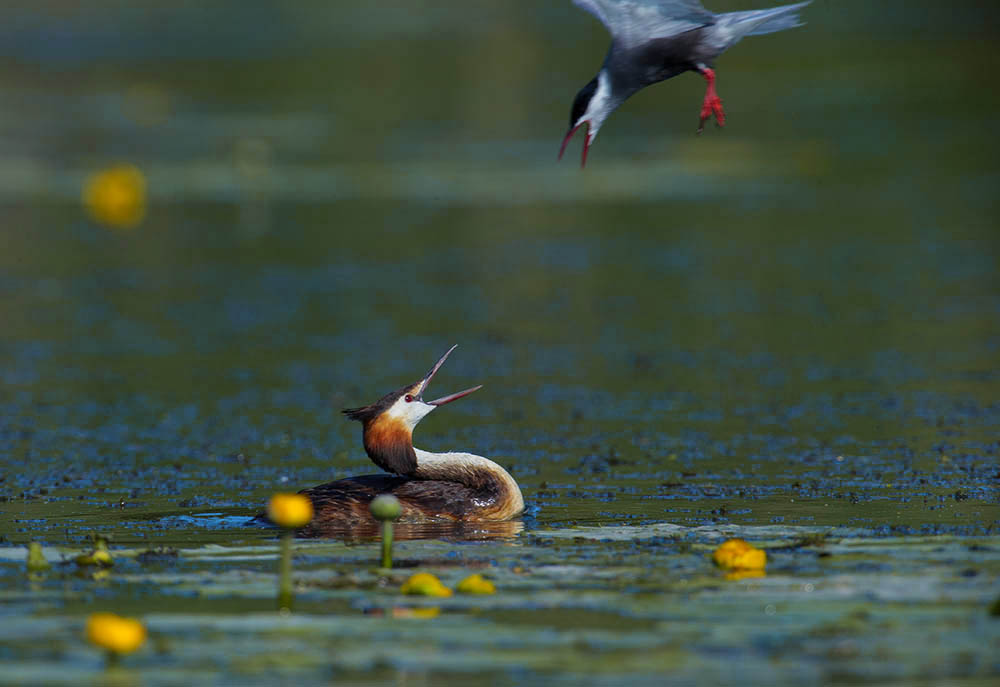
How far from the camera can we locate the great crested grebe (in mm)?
9711

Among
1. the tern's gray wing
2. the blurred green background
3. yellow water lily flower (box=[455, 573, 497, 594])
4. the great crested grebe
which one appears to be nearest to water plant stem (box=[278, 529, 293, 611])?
yellow water lily flower (box=[455, 573, 497, 594])

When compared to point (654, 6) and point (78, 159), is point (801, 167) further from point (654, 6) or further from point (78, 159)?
point (654, 6)

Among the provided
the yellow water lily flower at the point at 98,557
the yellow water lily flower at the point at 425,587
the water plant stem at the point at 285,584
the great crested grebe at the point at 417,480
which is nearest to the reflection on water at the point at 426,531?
the great crested grebe at the point at 417,480

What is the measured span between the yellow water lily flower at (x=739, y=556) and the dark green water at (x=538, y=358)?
0.17 m

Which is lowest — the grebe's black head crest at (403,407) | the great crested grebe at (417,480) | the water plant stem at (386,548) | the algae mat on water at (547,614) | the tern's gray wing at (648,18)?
the algae mat on water at (547,614)

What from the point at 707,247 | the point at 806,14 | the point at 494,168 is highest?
the point at 806,14

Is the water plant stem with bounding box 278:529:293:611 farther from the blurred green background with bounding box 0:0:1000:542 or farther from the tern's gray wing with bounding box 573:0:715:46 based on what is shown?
the tern's gray wing with bounding box 573:0:715:46

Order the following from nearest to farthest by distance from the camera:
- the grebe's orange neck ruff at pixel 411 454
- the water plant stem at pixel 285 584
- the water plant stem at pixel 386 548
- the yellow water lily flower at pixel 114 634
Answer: the yellow water lily flower at pixel 114 634, the water plant stem at pixel 285 584, the water plant stem at pixel 386 548, the grebe's orange neck ruff at pixel 411 454

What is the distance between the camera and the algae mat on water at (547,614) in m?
6.02

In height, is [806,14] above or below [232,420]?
above

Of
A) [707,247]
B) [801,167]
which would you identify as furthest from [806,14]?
[707,247]

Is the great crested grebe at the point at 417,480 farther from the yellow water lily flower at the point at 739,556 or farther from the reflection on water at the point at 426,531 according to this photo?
the yellow water lily flower at the point at 739,556

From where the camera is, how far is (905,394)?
1352cm

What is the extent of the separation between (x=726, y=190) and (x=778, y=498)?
18.9 meters
